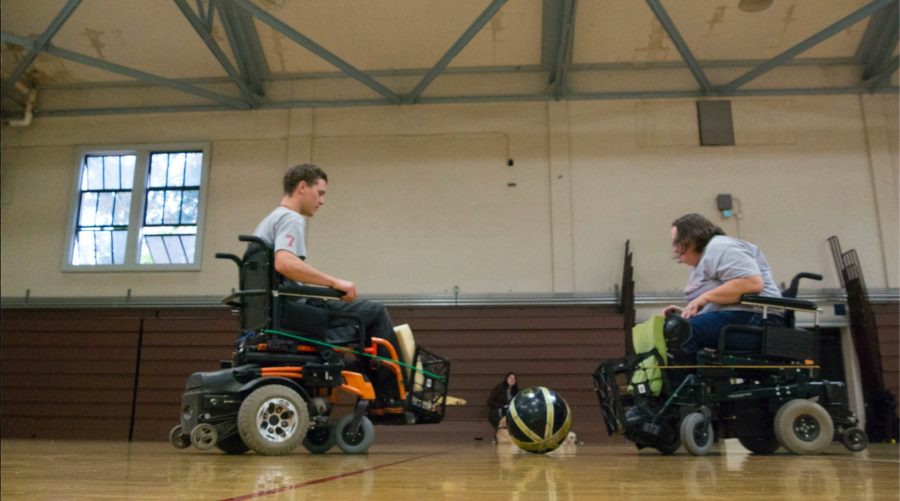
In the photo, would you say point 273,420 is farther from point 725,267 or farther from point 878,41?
point 878,41

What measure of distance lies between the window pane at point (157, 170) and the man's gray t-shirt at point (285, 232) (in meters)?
6.82

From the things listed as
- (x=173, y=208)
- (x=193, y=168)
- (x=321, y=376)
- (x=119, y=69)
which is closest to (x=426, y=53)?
(x=193, y=168)

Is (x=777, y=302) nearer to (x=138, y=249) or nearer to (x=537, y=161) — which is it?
(x=537, y=161)

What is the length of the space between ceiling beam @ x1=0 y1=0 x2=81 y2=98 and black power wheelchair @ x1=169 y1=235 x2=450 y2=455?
5.21 m

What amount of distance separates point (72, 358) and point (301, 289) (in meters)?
6.92

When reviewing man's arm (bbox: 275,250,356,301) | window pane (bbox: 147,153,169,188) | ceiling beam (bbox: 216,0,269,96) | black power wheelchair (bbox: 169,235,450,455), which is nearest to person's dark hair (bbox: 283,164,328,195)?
black power wheelchair (bbox: 169,235,450,455)

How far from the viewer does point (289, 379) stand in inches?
129

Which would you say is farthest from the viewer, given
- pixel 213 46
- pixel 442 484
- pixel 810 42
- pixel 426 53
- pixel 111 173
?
pixel 111 173

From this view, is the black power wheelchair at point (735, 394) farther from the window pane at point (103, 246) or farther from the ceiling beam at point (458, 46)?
the window pane at point (103, 246)

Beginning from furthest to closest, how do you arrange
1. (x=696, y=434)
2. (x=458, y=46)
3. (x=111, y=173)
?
(x=111, y=173) → (x=458, y=46) → (x=696, y=434)

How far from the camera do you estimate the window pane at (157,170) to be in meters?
9.57

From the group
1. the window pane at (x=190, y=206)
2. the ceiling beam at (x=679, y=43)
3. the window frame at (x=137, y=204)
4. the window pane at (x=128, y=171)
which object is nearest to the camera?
the ceiling beam at (x=679, y=43)

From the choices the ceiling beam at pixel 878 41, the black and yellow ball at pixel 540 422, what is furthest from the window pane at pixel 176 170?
the ceiling beam at pixel 878 41

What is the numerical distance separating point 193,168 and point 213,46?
211 centimetres
